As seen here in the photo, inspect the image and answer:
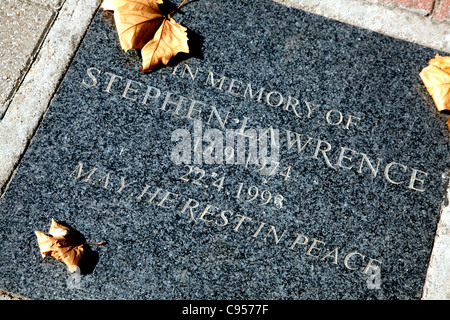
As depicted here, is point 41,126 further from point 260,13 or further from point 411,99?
point 411,99

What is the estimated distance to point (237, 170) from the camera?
2.14m

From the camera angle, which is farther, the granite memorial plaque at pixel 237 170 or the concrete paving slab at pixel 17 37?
the concrete paving slab at pixel 17 37

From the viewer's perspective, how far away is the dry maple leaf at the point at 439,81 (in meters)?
2.22

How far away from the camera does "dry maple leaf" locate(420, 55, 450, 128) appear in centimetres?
222

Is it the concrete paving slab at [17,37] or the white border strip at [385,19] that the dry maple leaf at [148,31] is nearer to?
the concrete paving slab at [17,37]

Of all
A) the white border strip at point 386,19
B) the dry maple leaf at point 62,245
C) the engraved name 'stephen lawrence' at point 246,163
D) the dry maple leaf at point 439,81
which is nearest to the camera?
the dry maple leaf at point 62,245

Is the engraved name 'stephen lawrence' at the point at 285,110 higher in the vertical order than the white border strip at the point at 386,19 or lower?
lower

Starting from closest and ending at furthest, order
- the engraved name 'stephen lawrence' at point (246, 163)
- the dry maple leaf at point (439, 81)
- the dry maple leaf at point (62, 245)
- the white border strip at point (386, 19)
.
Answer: the dry maple leaf at point (62, 245) < the engraved name 'stephen lawrence' at point (246, 163) < the dry maple leaf at point (439, 81) < the white border strip at point (386, 19)

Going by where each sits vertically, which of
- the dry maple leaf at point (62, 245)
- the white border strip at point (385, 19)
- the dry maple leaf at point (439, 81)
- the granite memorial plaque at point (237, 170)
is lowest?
the dry maple leaf at point (62, 245)

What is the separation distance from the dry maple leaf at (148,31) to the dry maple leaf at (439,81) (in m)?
1.53

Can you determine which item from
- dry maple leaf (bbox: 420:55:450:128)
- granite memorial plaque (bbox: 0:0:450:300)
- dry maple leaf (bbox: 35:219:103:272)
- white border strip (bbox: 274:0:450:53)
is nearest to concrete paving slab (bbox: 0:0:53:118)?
granite memorial plaque (bbox: 0:0:450:300)

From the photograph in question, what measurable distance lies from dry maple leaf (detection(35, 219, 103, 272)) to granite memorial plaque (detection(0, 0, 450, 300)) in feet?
0.20

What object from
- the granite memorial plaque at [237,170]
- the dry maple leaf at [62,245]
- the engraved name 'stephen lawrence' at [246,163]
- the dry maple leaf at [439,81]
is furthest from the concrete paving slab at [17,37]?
the dry maple leaf at [439,81]

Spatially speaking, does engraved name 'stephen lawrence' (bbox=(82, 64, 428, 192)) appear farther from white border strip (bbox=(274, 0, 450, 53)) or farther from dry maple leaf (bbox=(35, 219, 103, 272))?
dry maple leaf (bbox=(35, 219, 103, 272))
